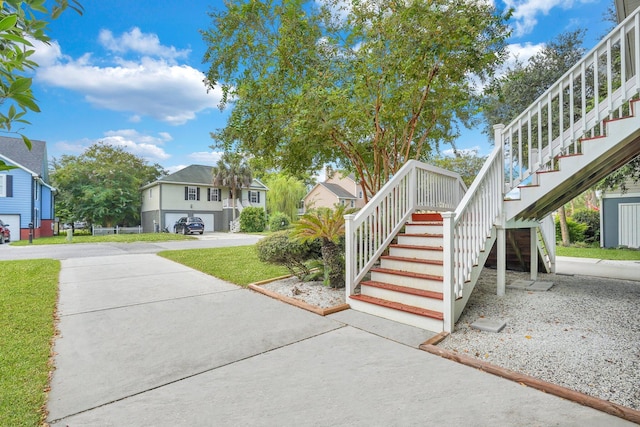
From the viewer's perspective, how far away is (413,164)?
536 cm

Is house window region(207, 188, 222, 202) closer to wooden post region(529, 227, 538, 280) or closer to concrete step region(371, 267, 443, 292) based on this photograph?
concrete step region(371, 267, 443, 292)

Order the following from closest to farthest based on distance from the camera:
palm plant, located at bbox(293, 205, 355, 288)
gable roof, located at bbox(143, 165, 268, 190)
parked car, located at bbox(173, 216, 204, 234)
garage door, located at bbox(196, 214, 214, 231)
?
palm plant, located at bbox(293, 205, 355, 288) < parked car, located at bbox(173, 216, 204, 234) < gable roof, located at bbox(143, 165, 268, 190) < garage door, located at bbox(196, 214, 214, 231)

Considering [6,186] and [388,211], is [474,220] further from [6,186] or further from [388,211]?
[6,186]

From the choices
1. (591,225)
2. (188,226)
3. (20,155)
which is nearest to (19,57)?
(591,225)

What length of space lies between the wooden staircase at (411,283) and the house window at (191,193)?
2418 cm

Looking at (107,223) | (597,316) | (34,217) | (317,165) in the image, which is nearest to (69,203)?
(107,223)

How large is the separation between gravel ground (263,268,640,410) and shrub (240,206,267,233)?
20086mm

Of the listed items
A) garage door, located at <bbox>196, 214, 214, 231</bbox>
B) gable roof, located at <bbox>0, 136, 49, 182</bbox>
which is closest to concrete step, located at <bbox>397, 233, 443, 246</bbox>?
gable roof, located at <bbox>0, 136, 49, 182</bbox>

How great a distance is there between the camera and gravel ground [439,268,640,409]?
8.02 feet

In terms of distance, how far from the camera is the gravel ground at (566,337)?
2.45 metres

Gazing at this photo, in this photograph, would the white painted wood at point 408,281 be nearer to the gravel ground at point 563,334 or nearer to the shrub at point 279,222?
the gravel ground at point 563,334

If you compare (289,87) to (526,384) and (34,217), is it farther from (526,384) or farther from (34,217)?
(34,217)

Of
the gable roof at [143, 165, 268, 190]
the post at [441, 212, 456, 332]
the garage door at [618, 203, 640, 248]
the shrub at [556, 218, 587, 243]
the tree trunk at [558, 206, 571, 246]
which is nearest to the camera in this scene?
the post at [441, 212, 456, 332]

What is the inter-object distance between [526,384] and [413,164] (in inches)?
143
